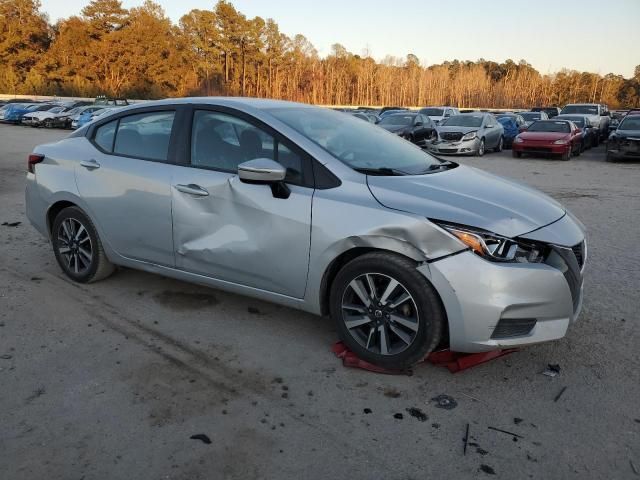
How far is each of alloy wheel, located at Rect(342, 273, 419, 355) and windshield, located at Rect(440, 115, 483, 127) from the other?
17411 mm

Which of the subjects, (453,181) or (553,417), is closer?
(553,417)

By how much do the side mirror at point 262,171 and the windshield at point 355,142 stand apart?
15.6 inches

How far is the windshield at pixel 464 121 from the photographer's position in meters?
19.7

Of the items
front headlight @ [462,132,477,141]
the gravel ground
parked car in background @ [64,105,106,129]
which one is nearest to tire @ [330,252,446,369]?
the gravel ground

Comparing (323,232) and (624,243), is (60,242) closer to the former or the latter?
(323,232)

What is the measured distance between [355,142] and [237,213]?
1.05 meters

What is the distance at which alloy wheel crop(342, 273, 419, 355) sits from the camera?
3.23 metres

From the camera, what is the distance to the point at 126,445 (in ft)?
8.61

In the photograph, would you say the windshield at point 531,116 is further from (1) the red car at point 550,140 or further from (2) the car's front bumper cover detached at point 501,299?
(2) the car's front bumper cover detached at point 501,299

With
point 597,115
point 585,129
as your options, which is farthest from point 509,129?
point 597,115

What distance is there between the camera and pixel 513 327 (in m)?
3.11

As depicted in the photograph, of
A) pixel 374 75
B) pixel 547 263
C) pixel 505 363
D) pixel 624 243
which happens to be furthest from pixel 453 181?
pixel 374 75

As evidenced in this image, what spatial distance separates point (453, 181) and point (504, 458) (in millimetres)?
1828

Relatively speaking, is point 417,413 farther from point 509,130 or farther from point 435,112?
point 435,112
